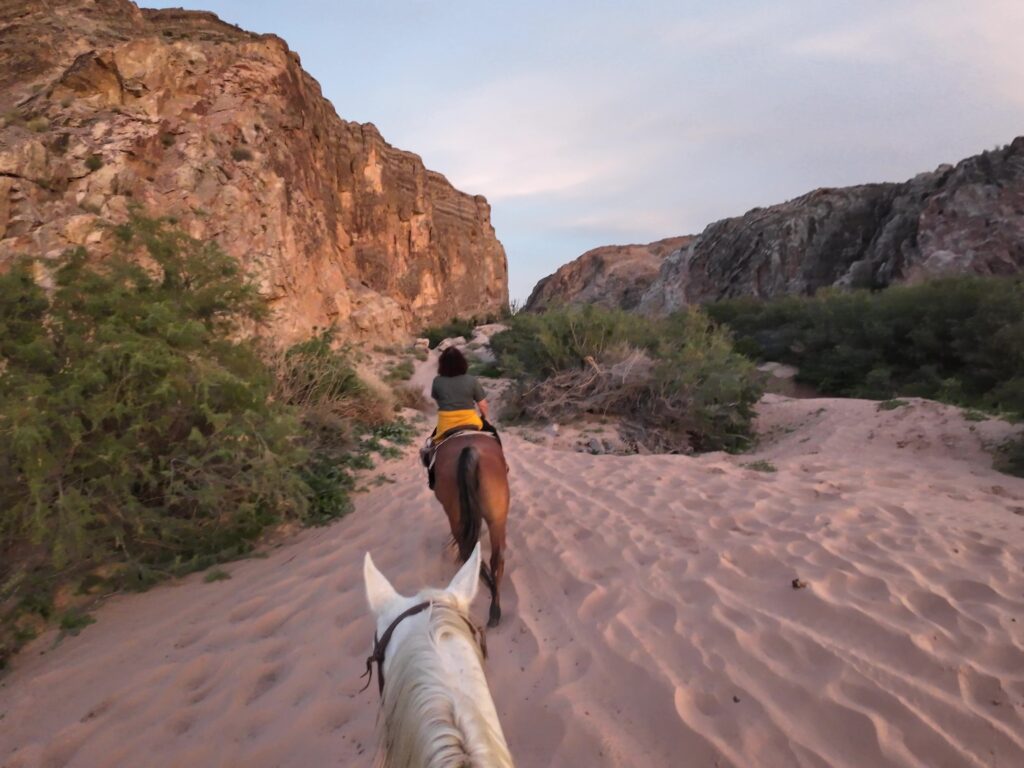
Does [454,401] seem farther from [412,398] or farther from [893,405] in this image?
[893,405]

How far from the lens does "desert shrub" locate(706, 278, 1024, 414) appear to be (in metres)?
9.56

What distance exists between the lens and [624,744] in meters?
2.10

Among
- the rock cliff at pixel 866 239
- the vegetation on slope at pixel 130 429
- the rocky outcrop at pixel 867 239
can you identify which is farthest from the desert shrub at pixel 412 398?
the rocky outcrop at pixel 867 239

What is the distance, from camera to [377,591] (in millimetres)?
1616

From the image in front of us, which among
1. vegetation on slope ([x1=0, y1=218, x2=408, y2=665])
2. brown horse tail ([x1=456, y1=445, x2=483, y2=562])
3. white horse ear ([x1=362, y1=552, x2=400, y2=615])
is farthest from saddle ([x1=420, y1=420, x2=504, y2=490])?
white horse ear ([x1=362, y1=552, x2=400, y2=615])

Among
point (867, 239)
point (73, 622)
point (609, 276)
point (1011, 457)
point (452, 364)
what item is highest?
point (609, 276)

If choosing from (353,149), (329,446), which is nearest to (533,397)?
(329,446)

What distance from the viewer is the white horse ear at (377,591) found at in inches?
61.1

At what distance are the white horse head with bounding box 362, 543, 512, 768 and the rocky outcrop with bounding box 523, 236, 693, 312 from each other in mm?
43784

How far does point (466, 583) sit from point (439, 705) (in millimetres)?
566

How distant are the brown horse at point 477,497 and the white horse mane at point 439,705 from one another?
79.2 inches

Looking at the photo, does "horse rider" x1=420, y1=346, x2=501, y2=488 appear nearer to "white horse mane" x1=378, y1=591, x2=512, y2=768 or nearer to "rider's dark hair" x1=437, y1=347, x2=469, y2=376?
"rider's dark hair" x1=437, y1=347, x2=469, y2=376

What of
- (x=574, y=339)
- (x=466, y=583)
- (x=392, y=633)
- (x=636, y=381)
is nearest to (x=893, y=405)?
(x=636, y=381)

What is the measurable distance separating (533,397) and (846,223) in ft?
93.3
